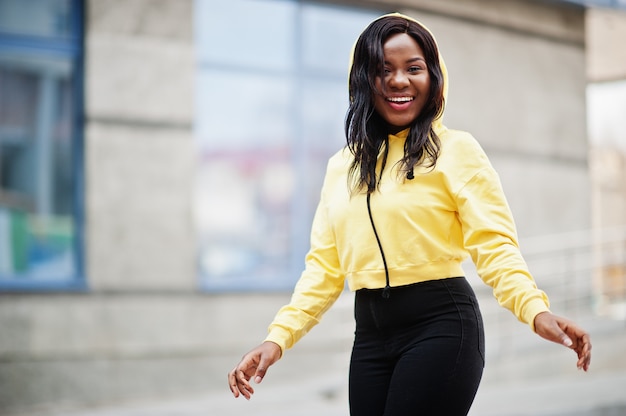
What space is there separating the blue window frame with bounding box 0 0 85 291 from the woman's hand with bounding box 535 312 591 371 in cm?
681

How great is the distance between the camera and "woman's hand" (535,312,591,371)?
8.58 ft

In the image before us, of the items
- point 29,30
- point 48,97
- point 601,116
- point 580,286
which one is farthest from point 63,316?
point 601,116

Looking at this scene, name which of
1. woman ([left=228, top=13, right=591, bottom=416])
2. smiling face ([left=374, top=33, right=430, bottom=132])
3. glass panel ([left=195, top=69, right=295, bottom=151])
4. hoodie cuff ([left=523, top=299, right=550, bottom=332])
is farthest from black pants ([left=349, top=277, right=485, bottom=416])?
glass panel ([left=195, top=69, right=295, bottom=151])

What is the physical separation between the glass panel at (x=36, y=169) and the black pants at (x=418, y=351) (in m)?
6.39

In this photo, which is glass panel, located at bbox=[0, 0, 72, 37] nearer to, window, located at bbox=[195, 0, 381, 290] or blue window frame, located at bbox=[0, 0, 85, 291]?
blue window frame, located at bbox=[0, 0, 85, 291]

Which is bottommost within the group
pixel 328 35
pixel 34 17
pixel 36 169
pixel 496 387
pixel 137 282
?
pixel 496 387

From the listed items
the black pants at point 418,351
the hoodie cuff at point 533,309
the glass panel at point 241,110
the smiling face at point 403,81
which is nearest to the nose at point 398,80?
the smiling face at point 403,81

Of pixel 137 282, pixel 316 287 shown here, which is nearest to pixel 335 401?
pixel 137 282

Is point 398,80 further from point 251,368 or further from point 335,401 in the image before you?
point 335,401

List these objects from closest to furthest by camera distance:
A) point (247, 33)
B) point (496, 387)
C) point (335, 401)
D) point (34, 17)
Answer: point (335, 401)
point (34, 17)
point (496, 387)
point (247, 33)

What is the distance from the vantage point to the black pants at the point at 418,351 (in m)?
2.86

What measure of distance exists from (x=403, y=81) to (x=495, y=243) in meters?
0.59

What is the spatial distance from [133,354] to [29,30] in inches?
124

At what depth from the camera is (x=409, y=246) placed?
298 centimetres
